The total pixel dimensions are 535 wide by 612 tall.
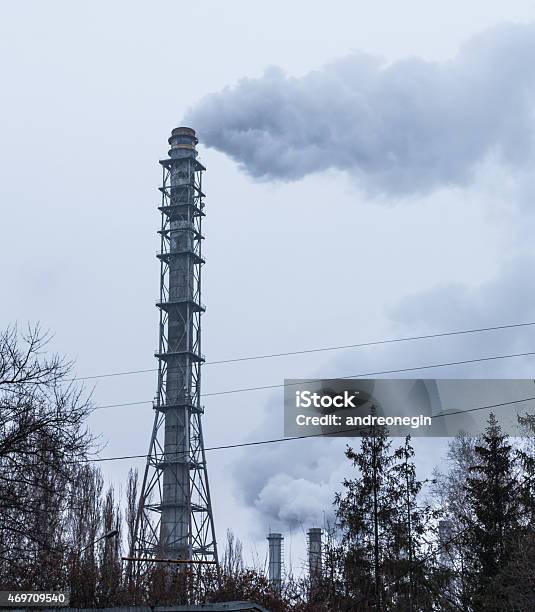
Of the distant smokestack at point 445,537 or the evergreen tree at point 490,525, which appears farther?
the distant smokestack at point 445,537

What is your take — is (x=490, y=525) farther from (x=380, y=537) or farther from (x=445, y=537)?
(x=445, y=537)

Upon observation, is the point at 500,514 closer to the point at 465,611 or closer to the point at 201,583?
the point at 465,611

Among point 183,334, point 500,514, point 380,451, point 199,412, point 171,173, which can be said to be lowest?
point 500,514

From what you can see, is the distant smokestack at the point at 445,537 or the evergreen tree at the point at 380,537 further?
the distant smokestack at the point at 445,537

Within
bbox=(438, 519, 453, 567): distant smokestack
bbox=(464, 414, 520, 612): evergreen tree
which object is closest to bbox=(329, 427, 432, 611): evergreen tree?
bbox=(464, 414, 520, 612): evergreen tree

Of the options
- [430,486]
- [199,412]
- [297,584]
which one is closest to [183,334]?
[199,412]

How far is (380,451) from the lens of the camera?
3472cm

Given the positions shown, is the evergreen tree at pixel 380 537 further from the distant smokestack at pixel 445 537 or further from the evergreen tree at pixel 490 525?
the distant smokestack at pixel 445 537

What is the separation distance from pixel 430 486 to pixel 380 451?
974 centimetres

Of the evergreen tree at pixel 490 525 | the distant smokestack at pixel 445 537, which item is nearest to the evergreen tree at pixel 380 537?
the evergreen tree at pixel 490 525

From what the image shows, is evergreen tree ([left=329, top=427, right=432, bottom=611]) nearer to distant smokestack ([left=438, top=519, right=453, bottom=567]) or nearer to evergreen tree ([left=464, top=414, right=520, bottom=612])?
evergreen tree ([left=464, top=414, right=520, bottom=612])

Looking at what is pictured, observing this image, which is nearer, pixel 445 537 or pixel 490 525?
pixel 490 525

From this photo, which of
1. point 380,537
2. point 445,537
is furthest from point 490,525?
point 445,537

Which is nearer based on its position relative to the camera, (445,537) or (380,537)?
(380,537)
